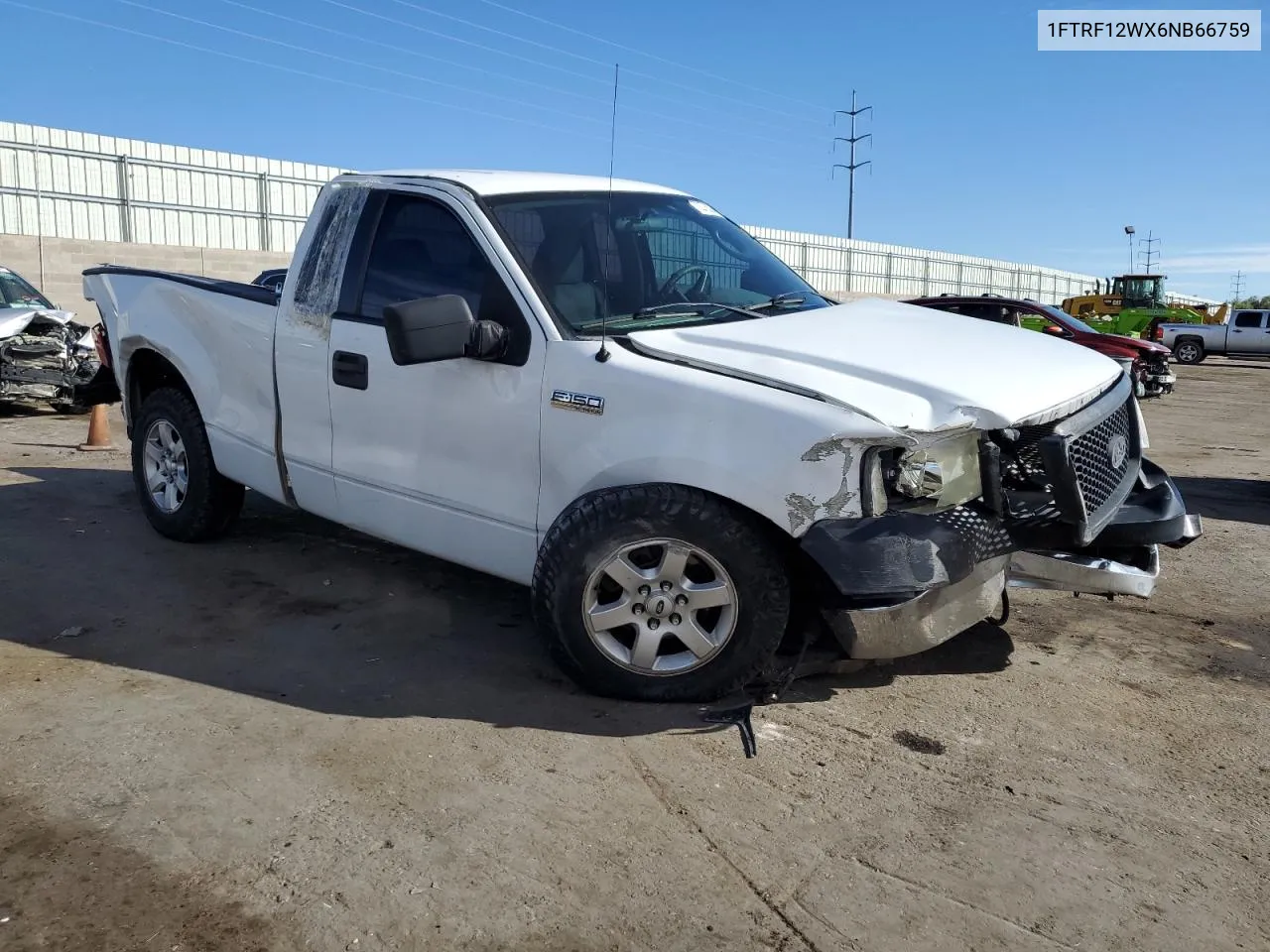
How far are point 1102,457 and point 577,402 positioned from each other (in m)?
1.91

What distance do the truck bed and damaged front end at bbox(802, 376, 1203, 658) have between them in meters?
2.95

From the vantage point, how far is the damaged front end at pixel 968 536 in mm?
3355

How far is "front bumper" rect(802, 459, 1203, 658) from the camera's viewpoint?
334 cm

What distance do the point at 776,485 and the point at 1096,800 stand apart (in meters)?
1.32

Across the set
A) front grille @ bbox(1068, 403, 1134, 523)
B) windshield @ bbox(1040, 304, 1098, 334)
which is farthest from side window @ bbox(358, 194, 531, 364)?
windshield @ bbox(1040, 304, 1098, 334)

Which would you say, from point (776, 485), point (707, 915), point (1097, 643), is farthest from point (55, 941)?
point (1097, 643)

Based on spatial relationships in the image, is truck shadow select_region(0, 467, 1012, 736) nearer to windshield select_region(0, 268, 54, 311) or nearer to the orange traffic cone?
the orange traffic cone

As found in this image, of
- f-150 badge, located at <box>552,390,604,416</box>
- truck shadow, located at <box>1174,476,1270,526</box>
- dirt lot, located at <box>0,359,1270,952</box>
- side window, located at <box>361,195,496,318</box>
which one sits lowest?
dirt lot, located at <box>0,359,1270,952</box>

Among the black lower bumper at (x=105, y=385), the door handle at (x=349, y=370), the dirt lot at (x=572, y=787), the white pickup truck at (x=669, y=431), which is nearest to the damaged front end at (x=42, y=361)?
the black lower bumper at (x=105, y=385)

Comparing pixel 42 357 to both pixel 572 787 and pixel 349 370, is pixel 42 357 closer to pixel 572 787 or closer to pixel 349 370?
pixel 349 370

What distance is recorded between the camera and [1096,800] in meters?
3.21

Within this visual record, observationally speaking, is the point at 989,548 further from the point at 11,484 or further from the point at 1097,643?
the point at 11,484

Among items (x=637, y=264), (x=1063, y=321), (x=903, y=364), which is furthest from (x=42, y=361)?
(x=1063, y=321)

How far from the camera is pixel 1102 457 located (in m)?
3.95
